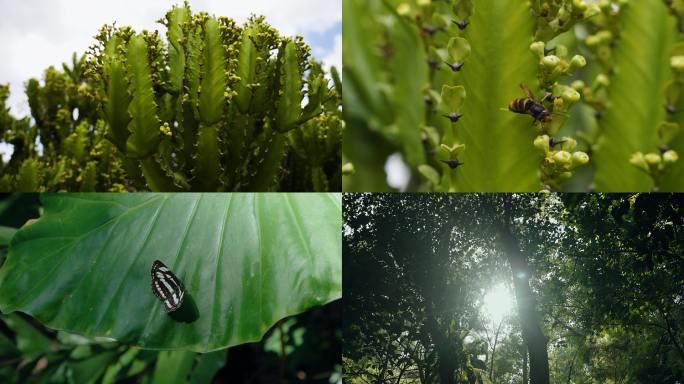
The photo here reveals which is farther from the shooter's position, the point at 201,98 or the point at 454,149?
the point at 201,98

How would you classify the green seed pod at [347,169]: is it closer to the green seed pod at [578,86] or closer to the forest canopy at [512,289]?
the forest canopy at [512,289]

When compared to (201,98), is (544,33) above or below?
above

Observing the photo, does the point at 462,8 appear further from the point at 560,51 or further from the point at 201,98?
the point at 201,98

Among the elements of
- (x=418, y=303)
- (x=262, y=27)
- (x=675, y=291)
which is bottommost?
(x=418, y=303)

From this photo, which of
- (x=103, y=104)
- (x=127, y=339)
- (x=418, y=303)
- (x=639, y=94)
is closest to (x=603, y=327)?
(x=418, y=303)

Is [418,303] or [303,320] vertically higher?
[418,303]

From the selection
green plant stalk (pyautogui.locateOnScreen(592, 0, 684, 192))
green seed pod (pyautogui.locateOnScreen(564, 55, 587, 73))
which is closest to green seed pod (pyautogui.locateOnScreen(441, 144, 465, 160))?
green seed pod (pyautogui.locateOnScreen(564, 55, 587, 73))

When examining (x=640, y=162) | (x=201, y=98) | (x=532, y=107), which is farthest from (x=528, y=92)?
(x=201, y=98)

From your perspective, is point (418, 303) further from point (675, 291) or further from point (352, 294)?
point (675, 291)
